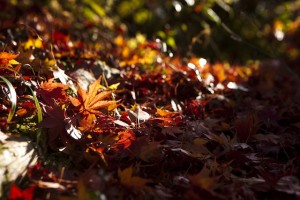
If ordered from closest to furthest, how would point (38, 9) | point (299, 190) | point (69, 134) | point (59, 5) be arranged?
1. point (299, 190)
2. point (69, 134)
3. point (38, 9)
4. point (59, 5)

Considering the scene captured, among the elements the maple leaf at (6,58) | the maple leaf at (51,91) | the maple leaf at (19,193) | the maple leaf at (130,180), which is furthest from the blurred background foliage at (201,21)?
the maple leaf at (19,193)

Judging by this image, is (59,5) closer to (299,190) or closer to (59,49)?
(59,49)

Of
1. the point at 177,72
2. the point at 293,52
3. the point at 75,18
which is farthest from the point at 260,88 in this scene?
the point at 293,52

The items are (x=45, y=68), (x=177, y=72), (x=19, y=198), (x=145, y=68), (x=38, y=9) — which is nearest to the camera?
(x=19, y=198)

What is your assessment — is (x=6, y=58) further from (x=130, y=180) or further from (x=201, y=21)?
(x=201, y=21)

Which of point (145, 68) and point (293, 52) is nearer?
point (145, 68)

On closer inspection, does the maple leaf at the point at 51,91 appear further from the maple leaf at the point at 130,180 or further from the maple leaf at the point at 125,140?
the maple leaf at the point at 130,180
